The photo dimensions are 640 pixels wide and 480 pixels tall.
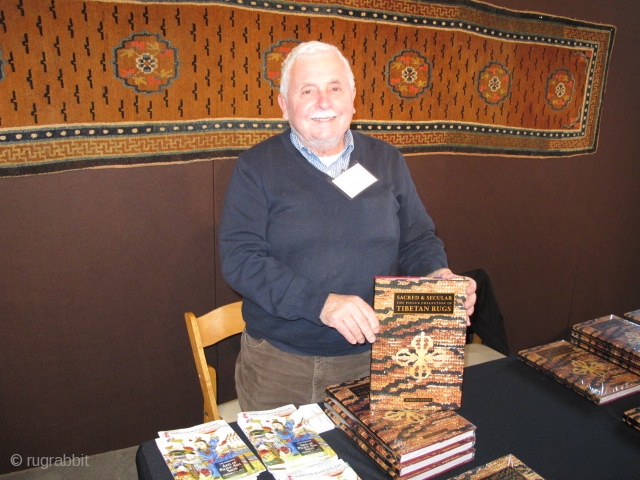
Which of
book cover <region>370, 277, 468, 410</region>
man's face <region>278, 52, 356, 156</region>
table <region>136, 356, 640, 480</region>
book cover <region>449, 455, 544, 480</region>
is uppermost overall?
man's face <region>278, 52, 356, 156</region>

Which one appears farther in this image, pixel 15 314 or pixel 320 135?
pixel 15 314

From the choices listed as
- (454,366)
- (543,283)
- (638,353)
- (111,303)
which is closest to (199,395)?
(111,303)

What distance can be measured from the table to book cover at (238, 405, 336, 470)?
0.04 meters

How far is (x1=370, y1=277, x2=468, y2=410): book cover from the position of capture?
1275 millimetres

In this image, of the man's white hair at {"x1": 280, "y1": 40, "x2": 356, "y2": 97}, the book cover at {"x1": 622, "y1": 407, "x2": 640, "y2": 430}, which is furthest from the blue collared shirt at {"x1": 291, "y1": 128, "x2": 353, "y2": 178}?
the book cover at {"x1": 622, "y1": 407, "x2": 640, "y2": 430}

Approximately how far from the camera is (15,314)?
2.22 meters

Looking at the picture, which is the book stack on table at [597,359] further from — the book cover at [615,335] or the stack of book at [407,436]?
the stack of book at [407,436]

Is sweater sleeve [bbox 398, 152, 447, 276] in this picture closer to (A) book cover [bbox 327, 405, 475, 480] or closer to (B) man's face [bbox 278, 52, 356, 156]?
(B) man's face [bbox 278, 52, 356, 156]

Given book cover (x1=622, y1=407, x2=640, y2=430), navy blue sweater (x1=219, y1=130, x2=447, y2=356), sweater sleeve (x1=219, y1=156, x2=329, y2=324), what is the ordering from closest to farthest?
1. book cover (x1=622, y1=407, x2=640, y2=430)
2. sweater sleeve (x1=219, y1=156, x2=329, y2=324)
3. navy blue sweater (x1=219, y1=130, x2=447, y2=356)

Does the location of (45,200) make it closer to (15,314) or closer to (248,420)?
(15,314)

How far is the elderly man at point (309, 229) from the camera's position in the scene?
159cm

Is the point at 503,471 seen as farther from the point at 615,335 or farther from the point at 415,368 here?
the point at 615,335

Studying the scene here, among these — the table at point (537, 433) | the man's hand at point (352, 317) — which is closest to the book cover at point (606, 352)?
the table at point (537, 433)

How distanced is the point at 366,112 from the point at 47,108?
1.42 metres
